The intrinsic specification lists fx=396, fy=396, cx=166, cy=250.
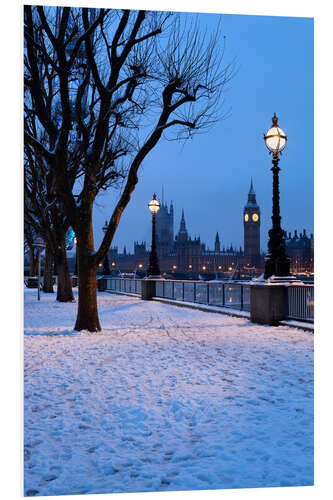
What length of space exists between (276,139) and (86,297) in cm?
640

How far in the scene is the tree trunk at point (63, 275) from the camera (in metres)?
18.3

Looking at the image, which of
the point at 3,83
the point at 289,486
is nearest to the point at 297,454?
the point at 289,486

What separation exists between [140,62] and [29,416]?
321 inches

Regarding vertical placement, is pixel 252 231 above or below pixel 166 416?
above

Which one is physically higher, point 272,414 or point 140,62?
point 140,62

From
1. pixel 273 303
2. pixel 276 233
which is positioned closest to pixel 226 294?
pixel 273 303

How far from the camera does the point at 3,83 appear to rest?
3818mm

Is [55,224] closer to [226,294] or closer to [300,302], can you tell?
[226,294]

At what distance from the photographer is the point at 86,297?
965 cm

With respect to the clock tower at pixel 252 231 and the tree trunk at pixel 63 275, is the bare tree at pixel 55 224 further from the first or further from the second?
the clock tower at pixel 252 231

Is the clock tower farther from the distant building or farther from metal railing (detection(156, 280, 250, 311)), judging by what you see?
metal railing (detection(156, 280, 250, 311))

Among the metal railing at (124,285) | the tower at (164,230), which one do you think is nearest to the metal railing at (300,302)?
the metal railing at (124,285)

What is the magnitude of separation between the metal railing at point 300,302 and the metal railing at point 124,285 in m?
15.7
